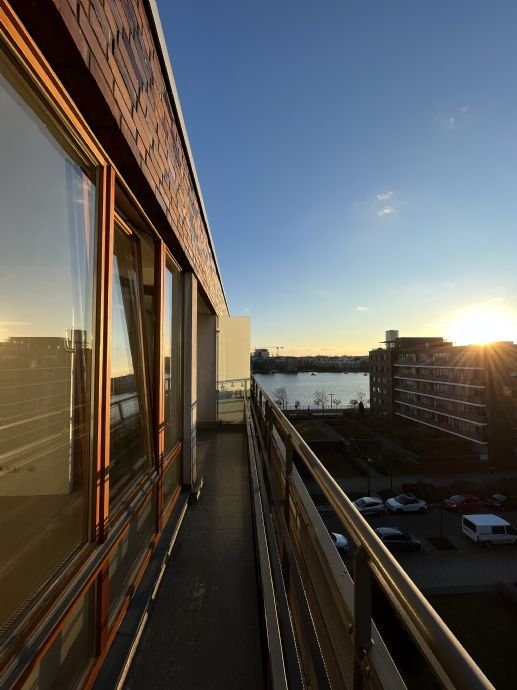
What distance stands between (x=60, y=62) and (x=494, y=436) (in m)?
34.8

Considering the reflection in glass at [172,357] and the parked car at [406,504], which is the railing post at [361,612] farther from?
the parked car at [406,504]

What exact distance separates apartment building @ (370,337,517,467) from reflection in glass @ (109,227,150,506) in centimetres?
3275

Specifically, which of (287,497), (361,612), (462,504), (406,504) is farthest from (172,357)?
(462,504)

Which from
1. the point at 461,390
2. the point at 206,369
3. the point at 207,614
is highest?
the point at 206,369

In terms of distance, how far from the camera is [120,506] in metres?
1.89

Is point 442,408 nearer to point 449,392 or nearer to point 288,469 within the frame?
point 449,392

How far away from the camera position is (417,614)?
46 cm

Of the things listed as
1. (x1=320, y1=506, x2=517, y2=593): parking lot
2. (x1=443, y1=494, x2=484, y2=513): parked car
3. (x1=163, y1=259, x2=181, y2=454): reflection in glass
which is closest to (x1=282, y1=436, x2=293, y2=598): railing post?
(x1=163, y1=259, x2=181, y2=454): reflection in glass

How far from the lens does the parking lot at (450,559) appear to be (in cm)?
1525

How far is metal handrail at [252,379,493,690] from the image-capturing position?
0.37 meters

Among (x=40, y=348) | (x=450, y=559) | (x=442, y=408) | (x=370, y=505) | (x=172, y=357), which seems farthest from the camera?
(x=442, y=408)

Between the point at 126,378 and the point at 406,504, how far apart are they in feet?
74.4

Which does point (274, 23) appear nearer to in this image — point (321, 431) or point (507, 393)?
point (507, 393)

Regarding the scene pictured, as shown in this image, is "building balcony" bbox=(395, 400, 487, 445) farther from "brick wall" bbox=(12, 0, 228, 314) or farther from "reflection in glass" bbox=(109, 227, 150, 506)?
"brick wall" bbox=(12, 0, 228, 314)
